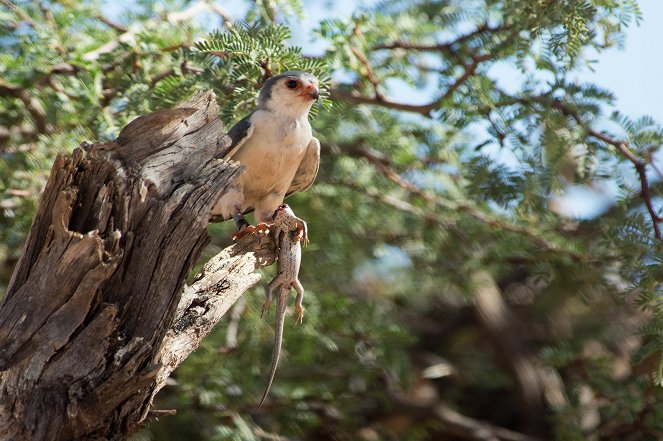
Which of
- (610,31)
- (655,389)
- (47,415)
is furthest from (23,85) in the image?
(655,389)

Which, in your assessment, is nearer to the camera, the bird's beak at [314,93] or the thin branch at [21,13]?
the bird's beak at [314,93]

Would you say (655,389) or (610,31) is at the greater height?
(610,31)

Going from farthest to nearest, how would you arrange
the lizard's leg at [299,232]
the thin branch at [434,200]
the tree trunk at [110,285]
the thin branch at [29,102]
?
the thin branch at [434,200], the thin branch at [29,102], the lizard's leg at [299,232], the tree trunk at [110,285]

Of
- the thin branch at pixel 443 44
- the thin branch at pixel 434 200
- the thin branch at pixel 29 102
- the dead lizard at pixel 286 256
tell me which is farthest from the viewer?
the thin branch at pixel 434 200

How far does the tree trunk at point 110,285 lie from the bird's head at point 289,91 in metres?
1.03

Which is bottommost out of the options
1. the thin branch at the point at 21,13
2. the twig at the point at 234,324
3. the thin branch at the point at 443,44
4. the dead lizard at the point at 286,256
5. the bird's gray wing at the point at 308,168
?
the dead lizard at the point at 286,256

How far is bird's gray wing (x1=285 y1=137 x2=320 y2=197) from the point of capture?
4398 millimetres

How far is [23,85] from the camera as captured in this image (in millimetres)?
4504

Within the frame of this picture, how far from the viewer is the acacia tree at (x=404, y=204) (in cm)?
397

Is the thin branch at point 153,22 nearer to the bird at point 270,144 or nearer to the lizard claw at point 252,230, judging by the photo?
the bird at point 270,144

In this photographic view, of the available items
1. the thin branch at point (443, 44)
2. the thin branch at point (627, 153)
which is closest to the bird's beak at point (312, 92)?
the thin branch at point (443, 44)

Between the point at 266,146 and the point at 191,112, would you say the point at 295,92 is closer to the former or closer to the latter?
the point at 266,146

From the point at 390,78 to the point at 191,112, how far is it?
84.2 inches

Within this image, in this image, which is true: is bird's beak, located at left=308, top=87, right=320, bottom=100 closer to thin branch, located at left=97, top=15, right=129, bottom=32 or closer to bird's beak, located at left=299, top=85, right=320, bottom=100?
bird's beak, located at left=299, top=85, right=320, bottom=100
